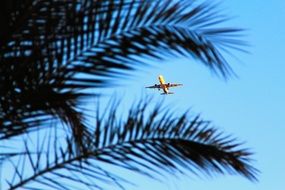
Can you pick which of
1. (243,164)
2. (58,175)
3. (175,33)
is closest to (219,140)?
(243,164)

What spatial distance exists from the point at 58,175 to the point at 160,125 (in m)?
0.82

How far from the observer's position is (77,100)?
12.7 feet

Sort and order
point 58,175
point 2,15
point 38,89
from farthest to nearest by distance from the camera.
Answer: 1. point 58,175
2. point 38,89
3. point 2,15

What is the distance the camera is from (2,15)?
11.6 ft

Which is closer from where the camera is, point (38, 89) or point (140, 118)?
point (38, 89)

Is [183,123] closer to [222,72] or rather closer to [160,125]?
[160,125]

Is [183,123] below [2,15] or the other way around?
below

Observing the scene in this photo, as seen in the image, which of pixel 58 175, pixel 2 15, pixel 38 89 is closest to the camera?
pixel 2 15

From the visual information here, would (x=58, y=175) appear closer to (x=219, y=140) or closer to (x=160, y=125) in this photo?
(x=160, y=125)

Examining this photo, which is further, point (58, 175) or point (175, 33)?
point (58, 175)

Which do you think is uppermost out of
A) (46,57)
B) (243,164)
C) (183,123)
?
(46,57)

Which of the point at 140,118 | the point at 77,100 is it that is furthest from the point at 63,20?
the point at 140,118

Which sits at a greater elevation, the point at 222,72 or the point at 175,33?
the point at 175,33

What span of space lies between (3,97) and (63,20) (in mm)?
623
